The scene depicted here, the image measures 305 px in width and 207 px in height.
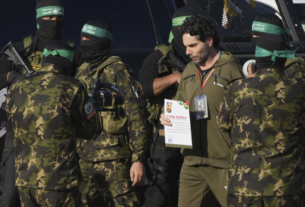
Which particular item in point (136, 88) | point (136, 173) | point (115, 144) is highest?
point (136, 88)

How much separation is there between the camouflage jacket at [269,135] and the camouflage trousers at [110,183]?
1031 mm

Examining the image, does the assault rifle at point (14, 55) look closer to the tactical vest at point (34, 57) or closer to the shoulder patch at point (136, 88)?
the tactical vest at point (34, 57)

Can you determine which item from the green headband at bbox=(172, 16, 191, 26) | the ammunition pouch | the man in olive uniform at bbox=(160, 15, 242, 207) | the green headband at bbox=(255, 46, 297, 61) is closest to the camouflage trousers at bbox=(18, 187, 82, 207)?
the ammunition pouch

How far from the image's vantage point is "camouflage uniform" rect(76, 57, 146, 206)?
469cm

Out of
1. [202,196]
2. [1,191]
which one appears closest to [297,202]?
[202,196]

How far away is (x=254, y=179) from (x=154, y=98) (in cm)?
170

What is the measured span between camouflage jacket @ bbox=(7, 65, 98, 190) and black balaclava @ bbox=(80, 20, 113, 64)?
832mm

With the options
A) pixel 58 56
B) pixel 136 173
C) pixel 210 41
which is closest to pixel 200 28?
pixel 210 41

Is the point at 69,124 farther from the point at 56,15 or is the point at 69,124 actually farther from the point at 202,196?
the point at 56,15

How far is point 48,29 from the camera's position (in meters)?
5.32

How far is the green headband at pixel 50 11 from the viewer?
527 centimetres

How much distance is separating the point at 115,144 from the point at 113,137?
0.06m

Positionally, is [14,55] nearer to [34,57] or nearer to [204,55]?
[34,57]

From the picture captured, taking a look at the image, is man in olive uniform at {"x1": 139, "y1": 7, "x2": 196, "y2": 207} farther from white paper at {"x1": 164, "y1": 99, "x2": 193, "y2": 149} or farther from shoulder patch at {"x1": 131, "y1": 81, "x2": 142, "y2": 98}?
white paper at {"x1": 164, "y1": 99, "x2": 193, "y2": 149}
